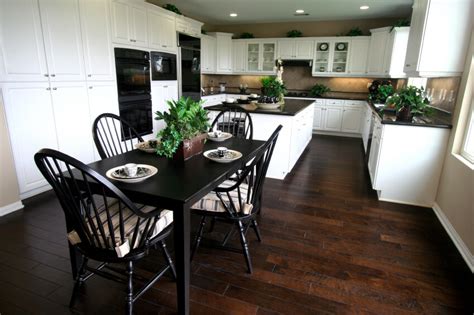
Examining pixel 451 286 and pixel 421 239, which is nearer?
pixel 451 286

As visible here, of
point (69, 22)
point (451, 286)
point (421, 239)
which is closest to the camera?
point (451, 286)

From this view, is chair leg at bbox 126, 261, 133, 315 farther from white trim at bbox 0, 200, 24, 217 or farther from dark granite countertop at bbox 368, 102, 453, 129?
dark granite countertop at bbox 368, 102, 453, 129

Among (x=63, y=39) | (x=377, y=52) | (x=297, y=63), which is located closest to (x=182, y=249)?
(x=63, y=39)

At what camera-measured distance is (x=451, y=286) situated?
1.95 meters

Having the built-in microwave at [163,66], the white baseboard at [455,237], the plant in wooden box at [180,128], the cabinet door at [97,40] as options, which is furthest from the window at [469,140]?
the built-in microwave at [163,66]

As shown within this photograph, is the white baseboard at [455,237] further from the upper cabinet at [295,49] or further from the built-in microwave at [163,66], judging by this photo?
the upper cabinet at [295,49]

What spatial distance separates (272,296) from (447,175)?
7.25 feet

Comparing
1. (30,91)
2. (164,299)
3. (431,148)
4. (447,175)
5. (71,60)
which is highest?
(71,60)

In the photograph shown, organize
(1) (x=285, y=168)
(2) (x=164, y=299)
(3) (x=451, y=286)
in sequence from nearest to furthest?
(2) (x=164, y=299), (3) (x=451, y=286), (1) (x=285, y=168)

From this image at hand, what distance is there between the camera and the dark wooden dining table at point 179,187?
1.43 m

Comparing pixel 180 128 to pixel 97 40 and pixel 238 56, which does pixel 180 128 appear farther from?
pixel 238 56

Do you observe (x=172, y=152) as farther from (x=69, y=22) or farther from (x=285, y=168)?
(x=69, y=22)

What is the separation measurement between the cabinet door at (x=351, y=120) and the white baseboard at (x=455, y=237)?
12.2 ft

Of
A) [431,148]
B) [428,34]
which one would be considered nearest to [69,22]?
[428,34]
